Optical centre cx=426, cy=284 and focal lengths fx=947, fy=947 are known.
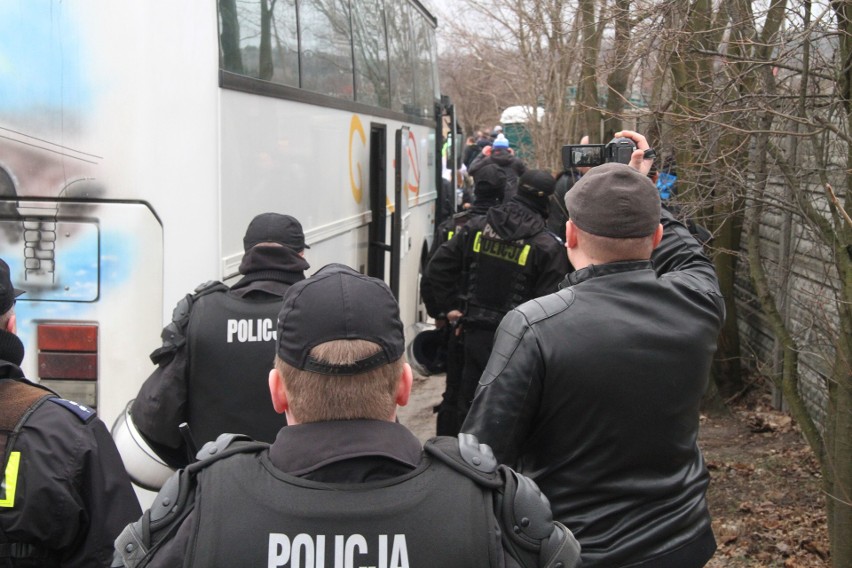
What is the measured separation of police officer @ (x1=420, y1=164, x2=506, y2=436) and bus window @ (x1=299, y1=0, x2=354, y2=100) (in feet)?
3.70

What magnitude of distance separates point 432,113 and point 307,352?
33.3 feet

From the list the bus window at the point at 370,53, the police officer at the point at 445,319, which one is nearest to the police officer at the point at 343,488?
the police officer at the point at 445,319

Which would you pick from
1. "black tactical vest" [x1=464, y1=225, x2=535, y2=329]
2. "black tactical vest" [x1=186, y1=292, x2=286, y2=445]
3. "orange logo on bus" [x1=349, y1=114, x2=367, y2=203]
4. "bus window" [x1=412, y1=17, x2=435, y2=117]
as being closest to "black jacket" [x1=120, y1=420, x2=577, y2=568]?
"black tactical vest" [x1=186, y1=292, x2=286, y2=445]

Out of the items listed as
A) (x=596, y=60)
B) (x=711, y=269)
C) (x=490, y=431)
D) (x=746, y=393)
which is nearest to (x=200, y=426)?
(x=490, y=431)

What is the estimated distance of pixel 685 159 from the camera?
19.9 feet

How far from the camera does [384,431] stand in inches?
63.2

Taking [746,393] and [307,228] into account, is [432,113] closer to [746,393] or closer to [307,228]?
[746,393]

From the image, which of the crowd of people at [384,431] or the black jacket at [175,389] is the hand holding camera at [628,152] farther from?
the black jacket at [175,389]

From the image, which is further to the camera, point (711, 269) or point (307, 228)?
point (307, 228)

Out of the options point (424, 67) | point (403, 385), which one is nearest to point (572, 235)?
point (403, 385)

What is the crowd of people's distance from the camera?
1510mm

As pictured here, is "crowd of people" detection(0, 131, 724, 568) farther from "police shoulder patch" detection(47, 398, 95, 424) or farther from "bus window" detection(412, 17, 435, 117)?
"bus window" detection(412, 17, 435, 117)

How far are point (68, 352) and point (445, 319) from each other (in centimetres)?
275

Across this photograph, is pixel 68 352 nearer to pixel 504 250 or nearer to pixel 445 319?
pixel 504 250
